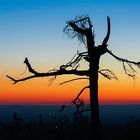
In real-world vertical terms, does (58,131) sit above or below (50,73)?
below

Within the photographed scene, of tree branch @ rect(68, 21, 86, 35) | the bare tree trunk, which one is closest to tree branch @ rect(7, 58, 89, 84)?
the bare tree trunk

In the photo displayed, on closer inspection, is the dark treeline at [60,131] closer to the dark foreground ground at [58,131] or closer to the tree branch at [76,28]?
the dark foreground ground at [58,131]

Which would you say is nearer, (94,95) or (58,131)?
(94,95)

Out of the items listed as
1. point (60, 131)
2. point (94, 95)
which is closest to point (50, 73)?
point (94, 95)

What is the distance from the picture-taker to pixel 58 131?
3306 cm

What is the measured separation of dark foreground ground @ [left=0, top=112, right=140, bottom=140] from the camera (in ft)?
95.6

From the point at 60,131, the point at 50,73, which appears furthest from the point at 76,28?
the point at 60,131

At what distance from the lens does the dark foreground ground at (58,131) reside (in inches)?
1147

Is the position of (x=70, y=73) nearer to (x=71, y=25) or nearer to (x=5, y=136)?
(x=71, y=25)

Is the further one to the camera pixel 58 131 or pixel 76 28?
pixel 58 131

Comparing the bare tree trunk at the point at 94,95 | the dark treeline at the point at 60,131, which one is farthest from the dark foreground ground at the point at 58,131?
the bare tree trunk at the point at 94,95

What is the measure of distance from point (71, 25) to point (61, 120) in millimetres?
14873

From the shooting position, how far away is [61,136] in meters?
32.0

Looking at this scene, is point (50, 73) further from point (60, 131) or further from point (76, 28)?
point (60, 131)
